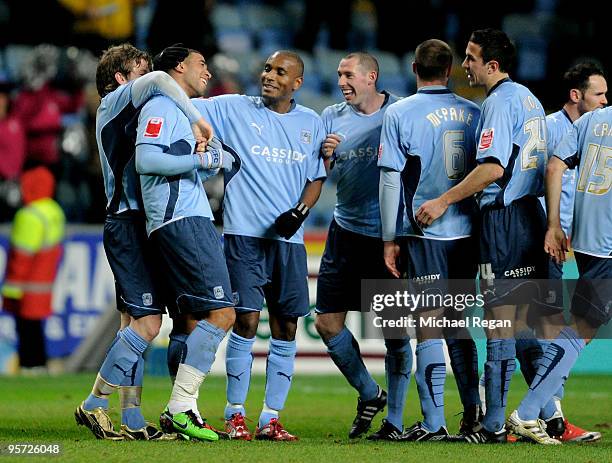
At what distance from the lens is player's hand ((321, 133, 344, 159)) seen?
8039mm

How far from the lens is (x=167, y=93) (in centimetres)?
715

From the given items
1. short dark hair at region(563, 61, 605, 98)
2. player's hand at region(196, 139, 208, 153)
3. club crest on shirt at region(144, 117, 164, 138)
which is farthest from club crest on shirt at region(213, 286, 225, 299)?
short dark hair at region(563, 61, 605, 98)

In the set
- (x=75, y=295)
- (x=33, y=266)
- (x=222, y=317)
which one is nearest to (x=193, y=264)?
(x=222, y=317)

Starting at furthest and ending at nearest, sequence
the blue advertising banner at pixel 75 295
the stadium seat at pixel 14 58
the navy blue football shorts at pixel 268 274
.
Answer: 1. the stadium seat at pixel 14 58
2. the blue advertising banner at pixel 75 295
3. the navy blue football shorts at pixel 268 274

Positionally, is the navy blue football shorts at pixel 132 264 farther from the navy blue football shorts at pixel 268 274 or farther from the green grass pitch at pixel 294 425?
the green grass pitch at pixel 294 425

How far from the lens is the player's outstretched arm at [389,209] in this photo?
757cm

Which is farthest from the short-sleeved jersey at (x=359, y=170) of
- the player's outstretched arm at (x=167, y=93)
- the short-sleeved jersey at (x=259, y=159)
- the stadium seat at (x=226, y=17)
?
the stadium seat at (x=226, y=17)

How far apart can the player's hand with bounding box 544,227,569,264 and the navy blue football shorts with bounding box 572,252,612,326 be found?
37 centimetres

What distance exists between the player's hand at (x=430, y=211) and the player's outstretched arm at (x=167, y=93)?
134 cm

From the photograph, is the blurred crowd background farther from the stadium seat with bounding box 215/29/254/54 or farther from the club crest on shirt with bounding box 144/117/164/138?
the club crest on shirt with bounding box 144/117/164/138

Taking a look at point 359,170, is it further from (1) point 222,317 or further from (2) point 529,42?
(2) point 529,42

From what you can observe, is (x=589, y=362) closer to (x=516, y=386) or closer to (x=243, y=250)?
(x=516, y=386)

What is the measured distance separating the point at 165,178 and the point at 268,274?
107 centimetres

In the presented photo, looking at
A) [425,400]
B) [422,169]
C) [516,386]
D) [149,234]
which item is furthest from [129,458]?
[516,386]
